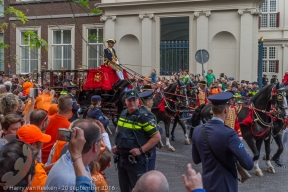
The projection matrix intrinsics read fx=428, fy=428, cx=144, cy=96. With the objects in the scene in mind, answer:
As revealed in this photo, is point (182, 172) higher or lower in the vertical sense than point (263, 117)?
lower

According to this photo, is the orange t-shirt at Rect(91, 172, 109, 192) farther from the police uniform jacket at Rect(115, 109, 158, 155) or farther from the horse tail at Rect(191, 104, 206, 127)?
the horse tail at Rect(191, 104, 206, 127)

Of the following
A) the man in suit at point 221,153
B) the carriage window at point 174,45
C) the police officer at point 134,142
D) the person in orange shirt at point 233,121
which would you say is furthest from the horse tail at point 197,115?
the carriage window at point 174,45

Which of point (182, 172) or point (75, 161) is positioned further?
point (182, 172)

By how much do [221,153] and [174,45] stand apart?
2089 centimetres

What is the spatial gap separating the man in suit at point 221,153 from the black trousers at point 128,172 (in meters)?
1.15

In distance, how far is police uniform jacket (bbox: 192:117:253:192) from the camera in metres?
4.33

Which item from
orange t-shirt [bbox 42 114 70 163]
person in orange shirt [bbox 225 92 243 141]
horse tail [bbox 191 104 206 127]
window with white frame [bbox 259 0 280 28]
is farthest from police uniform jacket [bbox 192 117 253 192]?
window with white frame [bbox 259 0 280 28]

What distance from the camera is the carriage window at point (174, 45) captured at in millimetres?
24797

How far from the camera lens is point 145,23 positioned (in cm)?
2500

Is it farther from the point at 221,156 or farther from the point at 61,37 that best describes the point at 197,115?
the point at 61,37

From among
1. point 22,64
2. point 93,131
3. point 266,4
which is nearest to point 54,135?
point 93,131

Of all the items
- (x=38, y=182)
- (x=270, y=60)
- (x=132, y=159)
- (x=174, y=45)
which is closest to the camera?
(x=38, y=182)

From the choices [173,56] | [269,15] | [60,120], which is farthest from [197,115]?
[269,15]

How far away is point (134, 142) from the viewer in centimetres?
562
